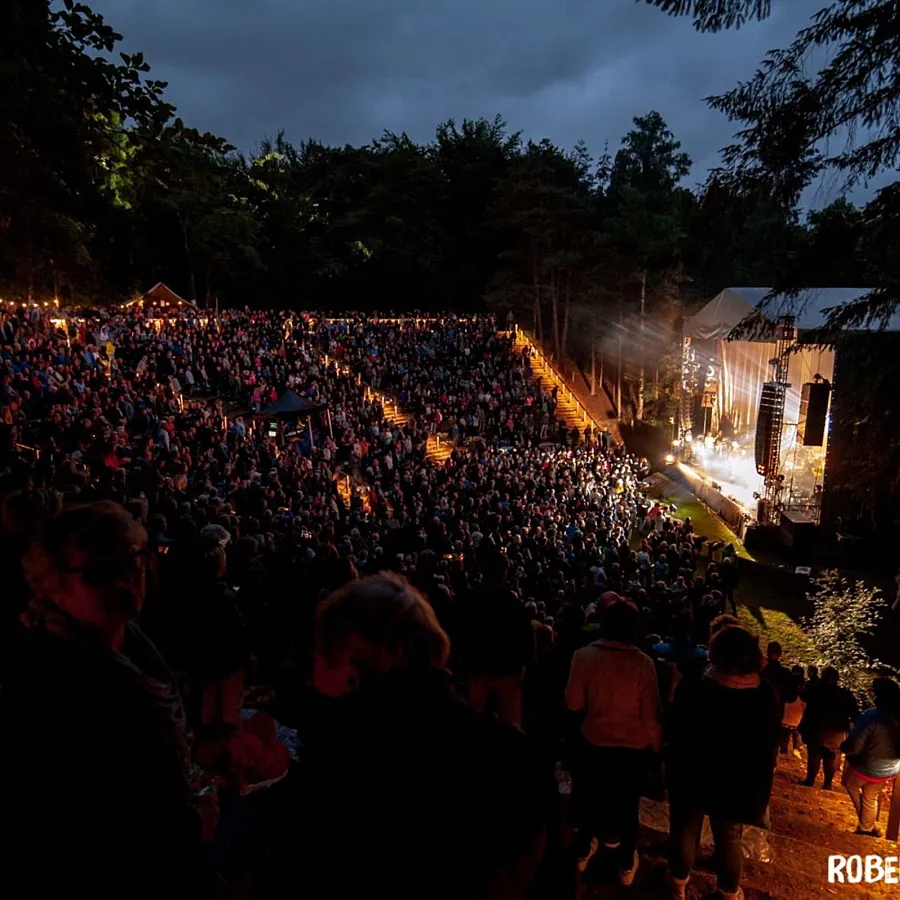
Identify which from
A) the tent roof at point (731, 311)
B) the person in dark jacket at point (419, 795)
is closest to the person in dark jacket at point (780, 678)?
the person in dark jacket at point (419, 795)

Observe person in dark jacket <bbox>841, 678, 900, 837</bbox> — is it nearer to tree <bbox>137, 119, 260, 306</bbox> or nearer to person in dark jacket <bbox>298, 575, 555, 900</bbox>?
person in dark jacket <bbox>298, 575, 555, 900</bbox>

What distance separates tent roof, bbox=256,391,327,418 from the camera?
52.7 ft

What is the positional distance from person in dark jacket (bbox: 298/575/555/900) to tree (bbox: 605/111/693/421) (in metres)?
25.1

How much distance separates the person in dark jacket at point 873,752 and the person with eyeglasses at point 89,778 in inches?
167

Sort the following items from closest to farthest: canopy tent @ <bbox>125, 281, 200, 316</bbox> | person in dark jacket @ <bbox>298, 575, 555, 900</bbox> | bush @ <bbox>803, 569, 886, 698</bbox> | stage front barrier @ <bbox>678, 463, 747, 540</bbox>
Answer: person in dark jacket @ <bbox>298, 575, 555, 900</bbox>, bush @ <bbox>803, 569, 886, 698</bbox>, stage front barrier @ <bbox>678, 463, 747, 540</bbox>, canopy tent @ <bbox>125, 281, 200, 316</bbox>

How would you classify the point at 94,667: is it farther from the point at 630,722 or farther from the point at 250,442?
the point at 250,442

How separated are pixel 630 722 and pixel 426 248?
34.4 m

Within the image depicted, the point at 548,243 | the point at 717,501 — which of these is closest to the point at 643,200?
the point at 548,243

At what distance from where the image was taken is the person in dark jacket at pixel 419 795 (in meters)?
1.17

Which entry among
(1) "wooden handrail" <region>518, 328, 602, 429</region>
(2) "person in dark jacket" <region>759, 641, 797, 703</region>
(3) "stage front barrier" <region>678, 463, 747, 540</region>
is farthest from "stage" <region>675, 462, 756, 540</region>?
(2) "person in dark jacket" <region>759, 641, 797, 703</region>

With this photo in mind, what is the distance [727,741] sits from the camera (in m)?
2.64

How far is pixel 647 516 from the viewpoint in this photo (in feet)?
55.8

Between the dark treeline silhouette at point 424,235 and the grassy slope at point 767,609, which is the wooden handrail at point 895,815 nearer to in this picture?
the grassy slope at point 767,609

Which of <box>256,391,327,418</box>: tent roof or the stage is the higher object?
<box>256,391,327,418</box>: tent roof
